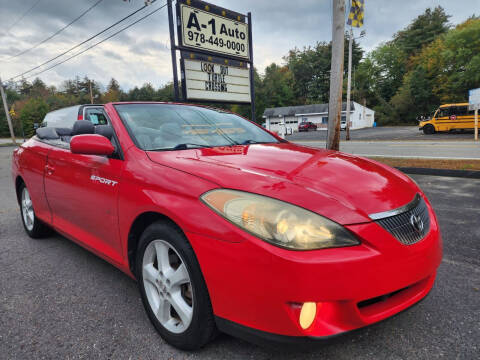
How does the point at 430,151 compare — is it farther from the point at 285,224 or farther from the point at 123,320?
the point at 123,320

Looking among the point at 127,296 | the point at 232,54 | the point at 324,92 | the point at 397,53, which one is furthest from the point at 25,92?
the point at 127,296

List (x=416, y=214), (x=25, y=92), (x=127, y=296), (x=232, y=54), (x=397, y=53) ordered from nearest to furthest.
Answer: (x=416, y=214) < (x=127, y=296) < (x=232, y=54) < (x=397, y=53) < (x=25, y=92)

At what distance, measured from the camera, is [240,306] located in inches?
52.6

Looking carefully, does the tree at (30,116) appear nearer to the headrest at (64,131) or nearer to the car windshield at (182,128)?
the headrest at (64,131)

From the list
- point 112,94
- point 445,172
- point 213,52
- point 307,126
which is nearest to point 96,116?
point 213,52

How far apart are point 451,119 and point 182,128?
1060 inches

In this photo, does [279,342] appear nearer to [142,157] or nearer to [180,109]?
[142,157]

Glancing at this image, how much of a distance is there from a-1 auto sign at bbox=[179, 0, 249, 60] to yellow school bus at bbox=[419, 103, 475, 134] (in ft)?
68.7

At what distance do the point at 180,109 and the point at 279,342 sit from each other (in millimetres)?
2072

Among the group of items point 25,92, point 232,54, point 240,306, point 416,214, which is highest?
point 25,92

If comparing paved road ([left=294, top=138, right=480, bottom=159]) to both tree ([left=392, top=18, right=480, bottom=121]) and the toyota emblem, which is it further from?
tree ([left=392, top=18, right=480, bottom=121])

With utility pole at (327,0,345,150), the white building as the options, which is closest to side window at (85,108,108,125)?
utility pole at (327,0,345,150)

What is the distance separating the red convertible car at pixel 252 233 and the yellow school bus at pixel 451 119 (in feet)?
85.5

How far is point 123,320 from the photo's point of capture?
196cm
